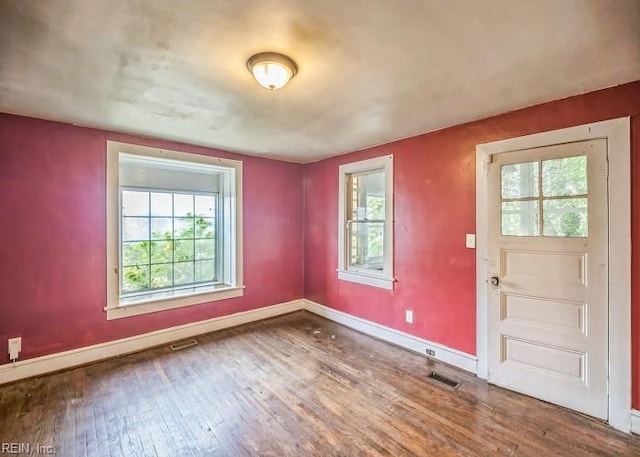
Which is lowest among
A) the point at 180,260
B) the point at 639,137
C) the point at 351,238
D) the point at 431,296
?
the point at 431,296

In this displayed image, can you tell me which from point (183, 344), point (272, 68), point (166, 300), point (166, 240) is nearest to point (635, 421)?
point (272, 68)

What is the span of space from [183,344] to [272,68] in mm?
3129

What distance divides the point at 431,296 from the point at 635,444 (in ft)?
5.37

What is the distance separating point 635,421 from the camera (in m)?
1.98

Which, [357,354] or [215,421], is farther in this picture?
[357,354]

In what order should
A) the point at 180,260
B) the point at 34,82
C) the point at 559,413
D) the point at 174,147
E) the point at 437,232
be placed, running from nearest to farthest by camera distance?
the point at 34,82 → the point at 559,413 → the point at 437,232 → the point at 174,147 → the point at 180,260

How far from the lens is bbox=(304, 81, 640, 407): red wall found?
214 centimetres

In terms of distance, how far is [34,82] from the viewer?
204 centimetres

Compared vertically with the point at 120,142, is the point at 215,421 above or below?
below

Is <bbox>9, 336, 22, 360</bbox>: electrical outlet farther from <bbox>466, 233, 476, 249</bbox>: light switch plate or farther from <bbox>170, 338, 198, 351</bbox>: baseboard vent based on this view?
<bbox>466, 233, 476, 249</bbox>: light switch plate

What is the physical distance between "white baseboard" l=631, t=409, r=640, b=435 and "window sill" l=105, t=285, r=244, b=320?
3.86 metres

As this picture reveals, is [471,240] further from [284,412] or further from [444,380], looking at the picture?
[284,412]

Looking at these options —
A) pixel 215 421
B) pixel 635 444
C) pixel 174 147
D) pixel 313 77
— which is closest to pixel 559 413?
pixel 635 444

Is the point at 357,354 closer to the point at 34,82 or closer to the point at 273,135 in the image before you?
the point at 273,135
